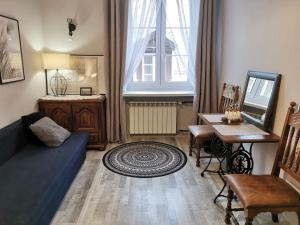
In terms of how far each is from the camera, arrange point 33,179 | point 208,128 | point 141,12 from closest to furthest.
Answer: point 33,179
point 208,128
point 141,12

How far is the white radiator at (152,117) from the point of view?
14.1ft

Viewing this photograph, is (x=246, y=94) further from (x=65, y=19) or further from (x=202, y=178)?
(x=65, y=19)

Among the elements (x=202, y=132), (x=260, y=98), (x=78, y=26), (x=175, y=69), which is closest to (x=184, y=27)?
(x=175, y=69)

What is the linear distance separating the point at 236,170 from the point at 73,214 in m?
1.74

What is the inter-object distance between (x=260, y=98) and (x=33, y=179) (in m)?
2.33

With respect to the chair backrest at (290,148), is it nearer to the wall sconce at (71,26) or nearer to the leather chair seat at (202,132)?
the leather chair seat at (202,132)

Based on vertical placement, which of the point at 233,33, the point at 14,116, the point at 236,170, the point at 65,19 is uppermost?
the point at 65,19

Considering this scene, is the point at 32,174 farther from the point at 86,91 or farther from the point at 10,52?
the point at 86,91

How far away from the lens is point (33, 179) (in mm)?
2270

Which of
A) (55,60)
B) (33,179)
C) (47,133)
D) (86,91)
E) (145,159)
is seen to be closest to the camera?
(33,179)

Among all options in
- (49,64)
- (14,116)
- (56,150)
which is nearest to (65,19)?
(49,64)

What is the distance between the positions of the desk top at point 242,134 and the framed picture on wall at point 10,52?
230cm

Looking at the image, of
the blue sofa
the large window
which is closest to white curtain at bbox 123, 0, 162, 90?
the large window

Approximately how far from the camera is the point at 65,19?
3.99m
